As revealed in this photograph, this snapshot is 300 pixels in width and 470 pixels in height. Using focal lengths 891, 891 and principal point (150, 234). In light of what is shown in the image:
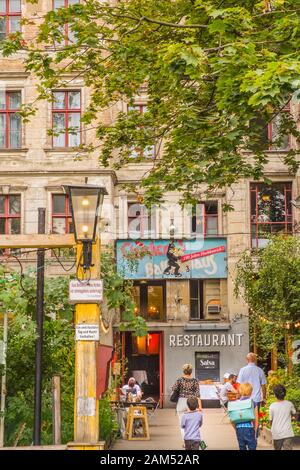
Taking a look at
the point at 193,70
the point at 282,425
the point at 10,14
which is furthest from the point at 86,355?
the point at 10,14

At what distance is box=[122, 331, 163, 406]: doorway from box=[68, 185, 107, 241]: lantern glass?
22.7m

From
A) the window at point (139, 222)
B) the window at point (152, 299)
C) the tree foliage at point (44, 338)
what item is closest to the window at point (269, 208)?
the window at point (139, 222)

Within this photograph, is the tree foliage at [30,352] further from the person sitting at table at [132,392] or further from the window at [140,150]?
the person sitting at table at [132,392]

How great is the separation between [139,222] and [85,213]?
22.5 meters

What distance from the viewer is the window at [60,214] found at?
3403cm

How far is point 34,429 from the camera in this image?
13.8 meters

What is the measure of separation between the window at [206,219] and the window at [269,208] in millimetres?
1498

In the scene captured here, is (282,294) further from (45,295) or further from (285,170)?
(285,170)

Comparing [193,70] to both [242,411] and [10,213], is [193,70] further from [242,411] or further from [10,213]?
[10,213]

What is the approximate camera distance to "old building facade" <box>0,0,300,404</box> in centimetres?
3391

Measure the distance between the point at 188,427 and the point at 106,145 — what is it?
7.43 m

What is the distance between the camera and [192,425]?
13.3 metres

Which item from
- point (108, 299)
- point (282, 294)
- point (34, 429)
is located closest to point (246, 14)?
point (108, 299)

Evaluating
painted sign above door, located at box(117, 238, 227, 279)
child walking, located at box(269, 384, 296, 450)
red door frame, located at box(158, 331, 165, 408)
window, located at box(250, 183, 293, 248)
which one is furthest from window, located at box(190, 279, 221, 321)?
child walking, located at box(269, 384, 296, 450)
